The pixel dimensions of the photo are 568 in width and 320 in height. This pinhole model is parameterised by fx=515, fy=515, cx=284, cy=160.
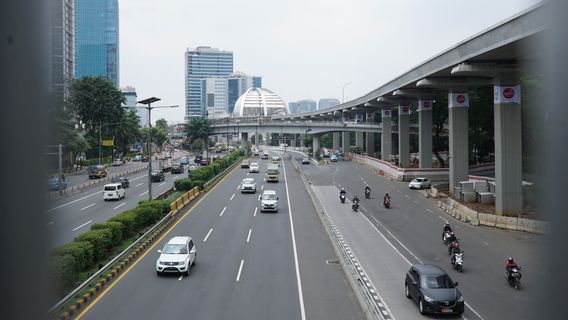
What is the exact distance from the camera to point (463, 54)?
→ 105 feet

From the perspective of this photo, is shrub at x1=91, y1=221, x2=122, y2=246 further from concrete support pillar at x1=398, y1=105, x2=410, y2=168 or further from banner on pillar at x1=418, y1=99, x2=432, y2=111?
concrete support pillar at x1=398, y1=105, x2=410, y2=168

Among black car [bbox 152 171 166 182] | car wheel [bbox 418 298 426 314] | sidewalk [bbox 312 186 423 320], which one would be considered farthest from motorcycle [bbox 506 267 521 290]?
black car [bbox 152 171 166 182]

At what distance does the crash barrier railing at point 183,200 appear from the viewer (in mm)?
31945

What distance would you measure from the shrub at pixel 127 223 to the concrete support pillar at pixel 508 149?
2077cm

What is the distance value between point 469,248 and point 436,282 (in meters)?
9.50

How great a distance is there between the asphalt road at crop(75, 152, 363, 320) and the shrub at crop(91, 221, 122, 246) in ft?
4.39

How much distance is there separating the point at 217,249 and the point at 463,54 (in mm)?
19901

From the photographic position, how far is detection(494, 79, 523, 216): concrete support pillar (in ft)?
99.0

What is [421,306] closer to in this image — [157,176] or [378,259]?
[378,259]

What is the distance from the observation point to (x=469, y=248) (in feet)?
77.0

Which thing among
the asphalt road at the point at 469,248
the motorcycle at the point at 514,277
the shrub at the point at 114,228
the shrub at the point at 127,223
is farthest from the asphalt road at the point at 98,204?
the motorcycle at the point at 514,277

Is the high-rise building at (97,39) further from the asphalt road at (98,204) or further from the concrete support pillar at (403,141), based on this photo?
the concrete support pillar at (403,141)

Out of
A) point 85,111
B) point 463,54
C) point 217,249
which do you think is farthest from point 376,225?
point 85,111

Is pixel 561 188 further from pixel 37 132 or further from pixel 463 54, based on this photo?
pixel 463 54
